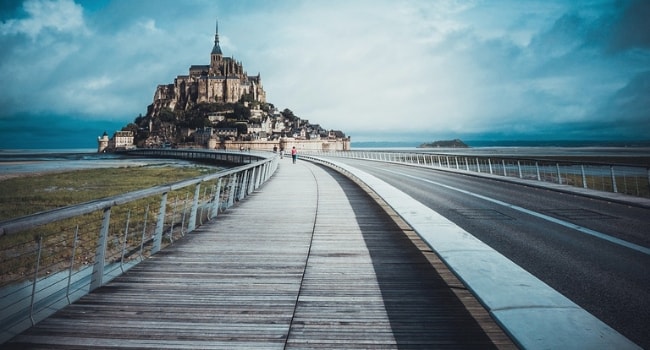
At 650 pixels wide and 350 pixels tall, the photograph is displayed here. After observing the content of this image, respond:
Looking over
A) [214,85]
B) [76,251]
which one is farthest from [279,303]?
[214,85]

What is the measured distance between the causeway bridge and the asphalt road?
90 centimetres

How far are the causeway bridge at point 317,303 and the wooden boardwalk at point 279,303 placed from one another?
0.01 meters

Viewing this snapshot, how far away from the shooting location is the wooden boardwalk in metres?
2.77

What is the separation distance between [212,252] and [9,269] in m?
9.13

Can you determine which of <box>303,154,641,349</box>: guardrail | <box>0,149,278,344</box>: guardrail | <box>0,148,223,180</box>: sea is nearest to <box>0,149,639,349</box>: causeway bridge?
<box>303,154,641,349</box>: guardrail

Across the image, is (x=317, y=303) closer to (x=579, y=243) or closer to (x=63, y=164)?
(x=579, y=243)

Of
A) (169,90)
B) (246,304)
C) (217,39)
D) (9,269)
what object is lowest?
(9,269)

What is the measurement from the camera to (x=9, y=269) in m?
10.2

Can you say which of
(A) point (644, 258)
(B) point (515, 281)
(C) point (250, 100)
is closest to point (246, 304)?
(B) point (515, 281)

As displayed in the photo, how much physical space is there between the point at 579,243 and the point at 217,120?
475 ft

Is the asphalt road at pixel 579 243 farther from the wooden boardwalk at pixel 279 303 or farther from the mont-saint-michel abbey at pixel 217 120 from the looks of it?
the mont-saint-michel abbey at pixel 217 120

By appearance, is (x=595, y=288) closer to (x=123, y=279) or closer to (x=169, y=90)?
(x=123, y=279)

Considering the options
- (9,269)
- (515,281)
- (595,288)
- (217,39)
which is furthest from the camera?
(217,39)

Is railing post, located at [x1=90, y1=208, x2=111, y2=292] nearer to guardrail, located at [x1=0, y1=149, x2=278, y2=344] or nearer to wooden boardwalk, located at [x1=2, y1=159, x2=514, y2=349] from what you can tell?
guardrail, located at [x1=0, y1=149, x2=278, y2=344]
